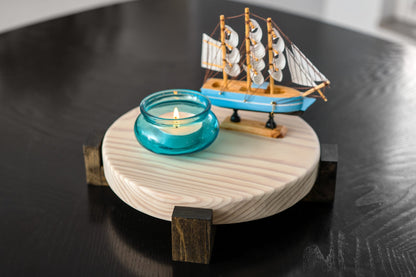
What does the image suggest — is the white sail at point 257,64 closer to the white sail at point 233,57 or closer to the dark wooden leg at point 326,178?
the white sail at point 233,57

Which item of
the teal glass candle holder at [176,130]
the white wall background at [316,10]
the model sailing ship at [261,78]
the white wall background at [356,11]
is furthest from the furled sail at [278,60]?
the white wall background at [356,11]

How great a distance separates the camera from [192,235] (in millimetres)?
633

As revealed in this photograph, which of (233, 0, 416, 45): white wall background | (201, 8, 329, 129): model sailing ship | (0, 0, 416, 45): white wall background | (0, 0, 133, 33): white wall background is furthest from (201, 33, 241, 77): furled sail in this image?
(0, 0, 133, 33): white wall background

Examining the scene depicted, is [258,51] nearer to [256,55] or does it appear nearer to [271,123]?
[256,55]

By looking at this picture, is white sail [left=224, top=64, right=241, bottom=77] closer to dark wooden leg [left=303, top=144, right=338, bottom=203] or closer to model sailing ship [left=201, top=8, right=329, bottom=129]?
model sailing ship [left=201, top=8, right=329, bottom=129]

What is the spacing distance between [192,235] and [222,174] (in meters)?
0.10

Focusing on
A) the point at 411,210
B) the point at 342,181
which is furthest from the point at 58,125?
the point at 411,210

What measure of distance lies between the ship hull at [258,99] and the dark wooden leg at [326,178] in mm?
73

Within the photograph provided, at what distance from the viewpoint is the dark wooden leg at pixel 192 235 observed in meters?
0.63

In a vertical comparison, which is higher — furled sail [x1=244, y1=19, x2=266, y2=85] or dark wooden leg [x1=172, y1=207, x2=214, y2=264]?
furled sail [x1=244, y1=19, x2=266, y2=85]

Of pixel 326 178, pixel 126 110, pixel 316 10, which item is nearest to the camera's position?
pixel 326 178

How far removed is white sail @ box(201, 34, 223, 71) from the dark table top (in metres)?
0.25

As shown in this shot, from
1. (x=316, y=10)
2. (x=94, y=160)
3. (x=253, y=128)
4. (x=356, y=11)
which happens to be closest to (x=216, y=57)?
(x=253, y=128)

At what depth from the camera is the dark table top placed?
0.66m
